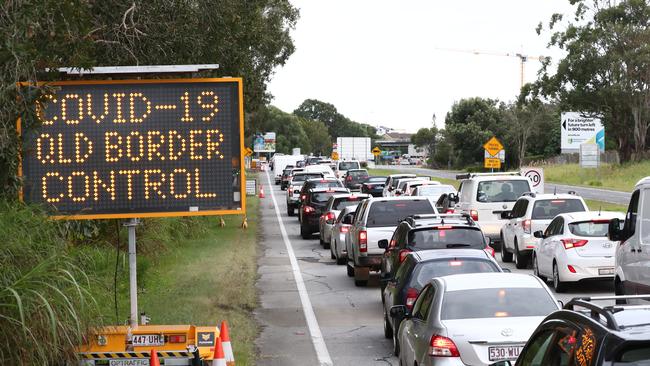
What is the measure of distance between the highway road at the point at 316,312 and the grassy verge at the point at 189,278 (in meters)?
0.33

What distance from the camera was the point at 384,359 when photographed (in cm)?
1391

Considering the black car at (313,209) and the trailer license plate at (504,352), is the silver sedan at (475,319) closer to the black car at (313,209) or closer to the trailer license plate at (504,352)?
the trailer license plate at (504,352)

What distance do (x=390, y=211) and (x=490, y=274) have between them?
11581 millimetres

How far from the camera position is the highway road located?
47.4ft

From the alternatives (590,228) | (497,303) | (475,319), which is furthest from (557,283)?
(475,319)

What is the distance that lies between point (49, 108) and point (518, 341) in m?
5.97

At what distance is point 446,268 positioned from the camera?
14.1 m

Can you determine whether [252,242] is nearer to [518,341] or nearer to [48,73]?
[48,73]

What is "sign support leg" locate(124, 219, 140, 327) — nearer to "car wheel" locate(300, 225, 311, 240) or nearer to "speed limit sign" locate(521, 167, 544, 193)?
"car wheel" locate(300, 225, 311, 240)

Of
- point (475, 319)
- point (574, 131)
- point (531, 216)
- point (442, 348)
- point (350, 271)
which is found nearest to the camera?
point (442, 348)

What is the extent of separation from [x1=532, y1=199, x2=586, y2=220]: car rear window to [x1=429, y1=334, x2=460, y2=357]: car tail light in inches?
598

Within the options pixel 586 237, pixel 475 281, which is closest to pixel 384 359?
pixel 475 281

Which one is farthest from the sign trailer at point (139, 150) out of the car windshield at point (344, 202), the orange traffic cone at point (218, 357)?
the car windshield at point (344, 202)

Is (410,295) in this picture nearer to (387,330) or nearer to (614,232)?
→ (387,330)
